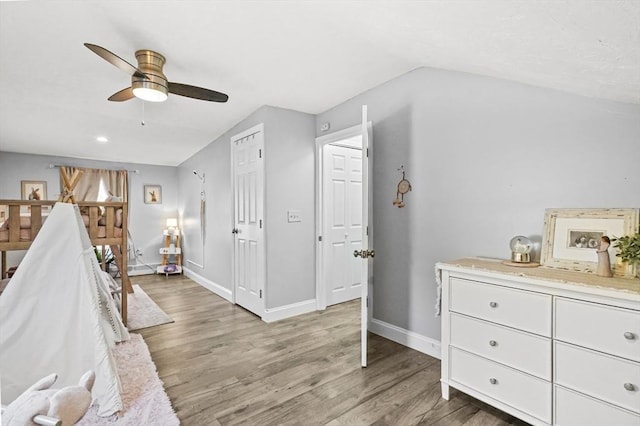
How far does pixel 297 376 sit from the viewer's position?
7.85 ft

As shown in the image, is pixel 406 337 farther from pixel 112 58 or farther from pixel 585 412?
pixel 112 58

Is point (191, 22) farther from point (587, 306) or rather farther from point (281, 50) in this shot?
point (587, 306)

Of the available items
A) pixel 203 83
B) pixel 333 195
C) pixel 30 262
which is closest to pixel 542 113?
pixel 333 195

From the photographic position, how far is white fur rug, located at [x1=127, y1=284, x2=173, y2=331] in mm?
3518

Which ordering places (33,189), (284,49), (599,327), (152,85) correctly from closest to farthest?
(599,327) → (152,85) → (284,49) → (33,189)

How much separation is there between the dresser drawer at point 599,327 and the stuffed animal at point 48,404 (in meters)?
2.01

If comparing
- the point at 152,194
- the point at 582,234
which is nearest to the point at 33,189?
the point at 152,194

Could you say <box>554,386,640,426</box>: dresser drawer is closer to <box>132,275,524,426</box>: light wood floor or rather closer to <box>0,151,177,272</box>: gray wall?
<box>132,275,524,426</box>: light wood floor

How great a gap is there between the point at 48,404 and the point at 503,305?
2.03 meters

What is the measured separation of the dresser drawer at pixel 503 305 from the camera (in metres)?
1.68

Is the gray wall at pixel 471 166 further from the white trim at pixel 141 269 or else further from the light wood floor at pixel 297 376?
the white trim at pixel 141 269

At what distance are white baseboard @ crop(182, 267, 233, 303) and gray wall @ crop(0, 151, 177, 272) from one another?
109cm

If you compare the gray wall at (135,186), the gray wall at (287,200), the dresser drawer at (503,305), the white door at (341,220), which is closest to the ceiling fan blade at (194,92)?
the gray wall at (287,200)

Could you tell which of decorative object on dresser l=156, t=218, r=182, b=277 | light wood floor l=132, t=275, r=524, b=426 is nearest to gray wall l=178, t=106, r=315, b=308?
light wood floor l=132, t=275, r=524, b=426
